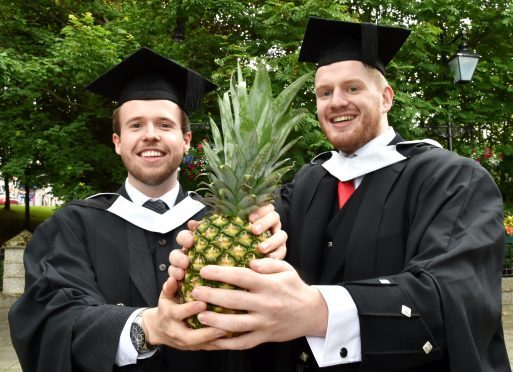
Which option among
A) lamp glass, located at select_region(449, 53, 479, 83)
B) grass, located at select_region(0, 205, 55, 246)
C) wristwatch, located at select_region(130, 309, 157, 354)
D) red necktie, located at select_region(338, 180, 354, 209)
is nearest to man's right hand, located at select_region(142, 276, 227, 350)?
wristwatch, located at select_region(130, 309, 157, 354)

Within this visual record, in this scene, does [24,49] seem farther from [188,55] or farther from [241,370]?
[241,370]

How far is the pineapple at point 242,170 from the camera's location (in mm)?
1839

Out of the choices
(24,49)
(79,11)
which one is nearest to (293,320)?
(24,49)

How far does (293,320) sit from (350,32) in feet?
6.27

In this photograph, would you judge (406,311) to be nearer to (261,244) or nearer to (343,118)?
(261,244)

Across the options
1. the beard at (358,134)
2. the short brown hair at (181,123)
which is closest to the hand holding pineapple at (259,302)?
the beard at (358,134)

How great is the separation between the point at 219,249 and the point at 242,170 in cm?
31

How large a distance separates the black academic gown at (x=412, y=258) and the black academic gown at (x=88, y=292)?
67cm

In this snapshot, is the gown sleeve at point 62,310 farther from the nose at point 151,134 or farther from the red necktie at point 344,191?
the red necktie at point 344,191

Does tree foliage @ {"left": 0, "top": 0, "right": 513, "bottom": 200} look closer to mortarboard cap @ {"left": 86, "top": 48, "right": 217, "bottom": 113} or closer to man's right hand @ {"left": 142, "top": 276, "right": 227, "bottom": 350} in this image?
mortarboard cap @ {"left": 86, "top": 48, "right": 217, "bottom": 113}

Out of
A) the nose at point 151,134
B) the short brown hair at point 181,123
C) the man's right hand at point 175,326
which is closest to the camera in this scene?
the man's right hand at point 175,326

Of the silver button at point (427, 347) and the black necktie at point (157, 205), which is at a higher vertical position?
the black necktie at point (157, 205)

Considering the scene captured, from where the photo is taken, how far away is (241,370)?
2291 mm

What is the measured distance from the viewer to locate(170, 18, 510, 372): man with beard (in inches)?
65.6
